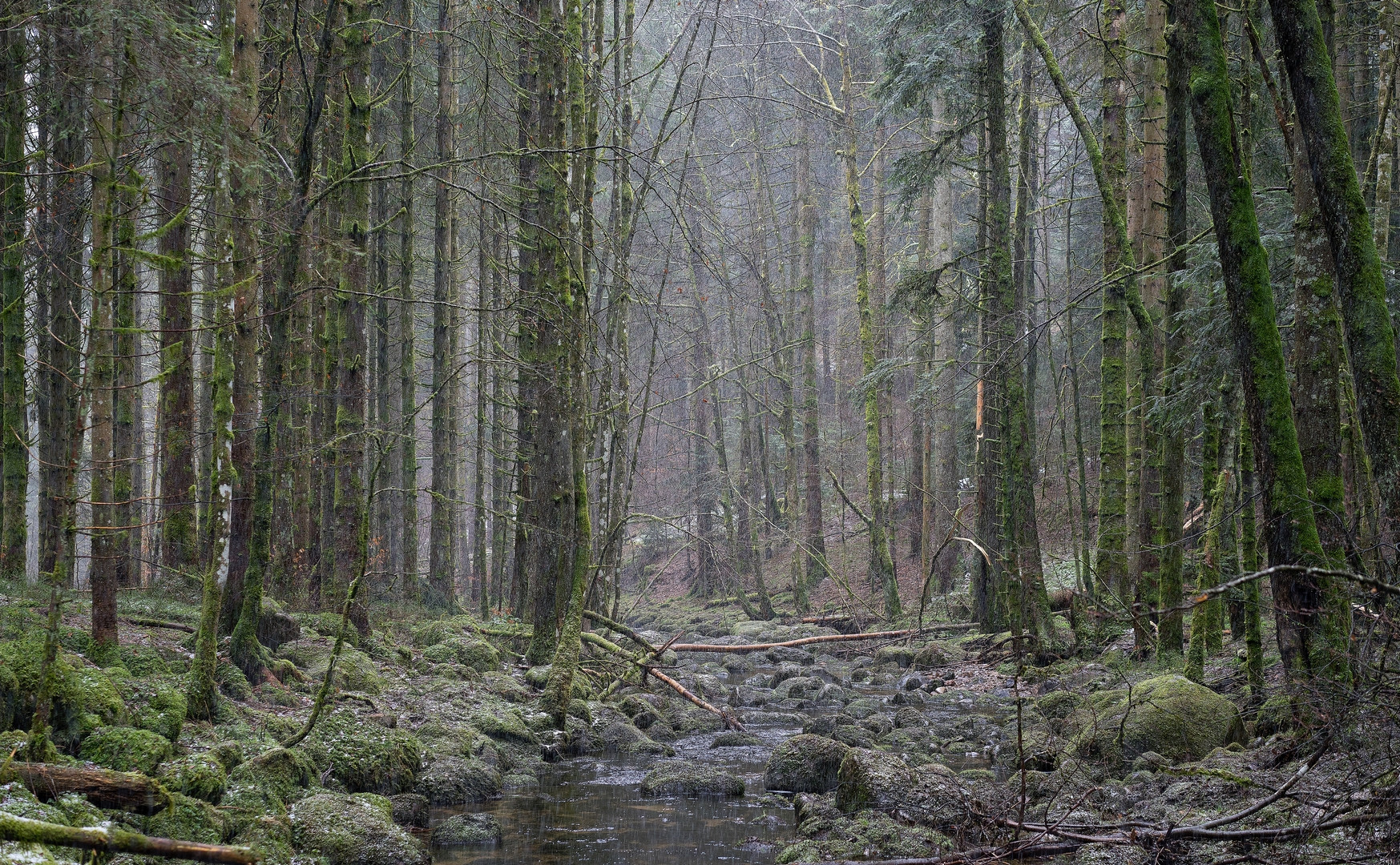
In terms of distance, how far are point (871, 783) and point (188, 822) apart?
4386mm

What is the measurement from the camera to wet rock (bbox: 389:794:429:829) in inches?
260

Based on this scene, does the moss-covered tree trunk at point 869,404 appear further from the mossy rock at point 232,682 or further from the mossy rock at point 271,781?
the mossy rock at point 271,781

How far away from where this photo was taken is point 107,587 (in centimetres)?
669

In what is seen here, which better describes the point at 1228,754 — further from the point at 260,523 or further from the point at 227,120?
the point at 227,120

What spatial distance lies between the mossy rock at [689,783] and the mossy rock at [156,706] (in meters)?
3.57

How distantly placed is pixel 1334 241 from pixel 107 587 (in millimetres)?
8210

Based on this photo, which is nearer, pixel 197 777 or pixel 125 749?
pixel 125 749

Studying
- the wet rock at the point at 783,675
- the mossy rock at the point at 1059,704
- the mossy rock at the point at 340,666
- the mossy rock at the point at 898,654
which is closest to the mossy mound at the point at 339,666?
the mossy rock at the point at 340,666

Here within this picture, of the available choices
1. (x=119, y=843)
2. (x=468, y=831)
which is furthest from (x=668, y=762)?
(x=119, y=843)

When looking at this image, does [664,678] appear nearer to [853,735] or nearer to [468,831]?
[853,735]

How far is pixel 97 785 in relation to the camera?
4324 mm

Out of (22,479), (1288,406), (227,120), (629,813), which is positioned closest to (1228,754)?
(1288,406)

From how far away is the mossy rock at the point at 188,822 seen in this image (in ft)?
15.2

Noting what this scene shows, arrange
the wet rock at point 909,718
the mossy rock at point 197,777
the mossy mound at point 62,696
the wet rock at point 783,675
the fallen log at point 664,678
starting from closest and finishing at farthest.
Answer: the mossy mound at point 62,696 < the mossy rock at point 197,777 < the wet rock at point 909,718 < the fallen log at point 664,678 < the wet rock at point 783,675
